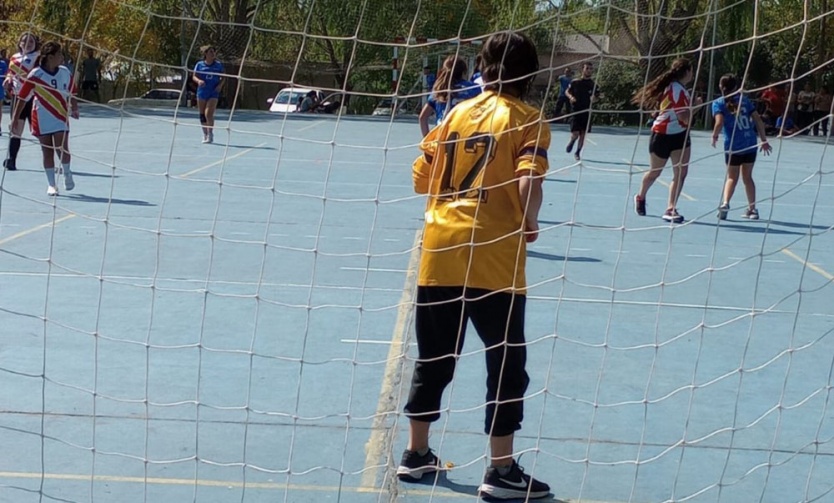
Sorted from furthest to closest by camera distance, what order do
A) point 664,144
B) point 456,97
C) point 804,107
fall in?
point 804,107 < point 664,144 < point 456,97

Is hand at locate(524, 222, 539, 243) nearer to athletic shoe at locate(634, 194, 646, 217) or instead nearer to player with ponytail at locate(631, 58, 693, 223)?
player with ponytail at locate(631, 58, 693, 223)

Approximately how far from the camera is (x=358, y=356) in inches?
228

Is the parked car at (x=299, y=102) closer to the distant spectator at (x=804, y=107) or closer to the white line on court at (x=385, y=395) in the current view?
the distant spectator at (x=804, y=107)

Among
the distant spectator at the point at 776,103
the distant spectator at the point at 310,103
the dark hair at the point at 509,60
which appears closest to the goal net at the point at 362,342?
the dark hair at the point at 509,60

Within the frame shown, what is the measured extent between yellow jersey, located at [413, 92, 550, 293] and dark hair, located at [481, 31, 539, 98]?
0.06 meters

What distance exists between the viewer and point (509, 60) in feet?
12.6

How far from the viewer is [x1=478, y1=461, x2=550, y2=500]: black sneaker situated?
3979 mm

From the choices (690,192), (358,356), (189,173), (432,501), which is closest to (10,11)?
(189,173)

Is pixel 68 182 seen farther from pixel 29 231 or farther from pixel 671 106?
pixel 671 106

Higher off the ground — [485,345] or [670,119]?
[670,119]

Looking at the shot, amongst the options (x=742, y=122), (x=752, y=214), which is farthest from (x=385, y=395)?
(x=752, y=214)

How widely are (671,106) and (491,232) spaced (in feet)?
23.5

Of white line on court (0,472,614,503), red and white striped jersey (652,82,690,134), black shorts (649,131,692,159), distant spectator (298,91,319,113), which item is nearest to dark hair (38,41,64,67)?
red and white striped jersey (652,82,690,134)

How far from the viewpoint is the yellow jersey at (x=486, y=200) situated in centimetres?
383
